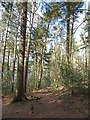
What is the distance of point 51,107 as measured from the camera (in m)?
11.3

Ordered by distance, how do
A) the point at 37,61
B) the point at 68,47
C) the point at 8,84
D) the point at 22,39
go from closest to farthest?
1. the point at 22,39
2. the point at 68,47
3. the point at 8,84
4. the point at 37,61

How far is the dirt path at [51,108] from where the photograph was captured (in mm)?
10336

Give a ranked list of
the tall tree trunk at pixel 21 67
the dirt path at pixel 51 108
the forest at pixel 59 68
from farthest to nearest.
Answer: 1. the tall tree trunk at pixel 21 67
2. the forest at pixel 59 68
3. the dirt path at pixel 51 108

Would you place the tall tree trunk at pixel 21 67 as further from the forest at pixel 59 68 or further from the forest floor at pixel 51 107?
the forest floor at pixel 51 107

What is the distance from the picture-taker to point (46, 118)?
999 centimetres

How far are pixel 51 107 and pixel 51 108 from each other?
0.39ft

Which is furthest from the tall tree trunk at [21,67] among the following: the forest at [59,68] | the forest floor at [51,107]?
the forest floor at [51,107]

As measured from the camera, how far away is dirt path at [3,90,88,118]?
33.9 ft

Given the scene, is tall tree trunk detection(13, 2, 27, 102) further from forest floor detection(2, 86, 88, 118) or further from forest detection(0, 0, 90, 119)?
forest floor detection(2, 86, 88, 118)

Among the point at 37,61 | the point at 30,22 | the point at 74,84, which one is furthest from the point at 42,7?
the point at 37,61

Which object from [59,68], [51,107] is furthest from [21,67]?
[59,68]

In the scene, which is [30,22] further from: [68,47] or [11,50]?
[11,50]

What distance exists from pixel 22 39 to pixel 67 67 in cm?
337

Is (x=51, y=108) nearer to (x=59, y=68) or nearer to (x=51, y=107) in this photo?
(x=51, y=107)
